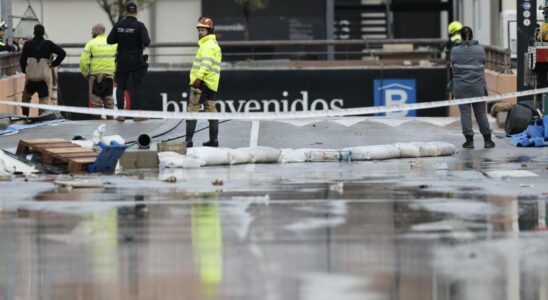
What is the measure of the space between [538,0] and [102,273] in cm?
1984

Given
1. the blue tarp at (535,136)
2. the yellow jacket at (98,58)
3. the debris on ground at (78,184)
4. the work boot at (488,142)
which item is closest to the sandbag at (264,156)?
the debris on ground at (78,184)

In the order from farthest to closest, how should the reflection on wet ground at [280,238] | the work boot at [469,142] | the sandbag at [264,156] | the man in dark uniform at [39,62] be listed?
the man in dark uniform at [39,62] → the work boot at [469,142] → the sandbag at [264,156] → the reflection on wet ground at [280,238]

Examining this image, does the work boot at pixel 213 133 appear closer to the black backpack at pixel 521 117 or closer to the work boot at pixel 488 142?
the work boot at pixel 488 142

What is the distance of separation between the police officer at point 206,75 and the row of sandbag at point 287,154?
6.63 ft

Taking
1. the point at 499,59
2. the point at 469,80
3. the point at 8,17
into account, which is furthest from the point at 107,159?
the point at 499,59

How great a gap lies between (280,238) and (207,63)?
9.19 m

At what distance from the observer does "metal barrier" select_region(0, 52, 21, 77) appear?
27.7 m

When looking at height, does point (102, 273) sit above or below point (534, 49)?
below

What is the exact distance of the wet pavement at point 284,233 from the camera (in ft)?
30.2

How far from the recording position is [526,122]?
22.1 meters

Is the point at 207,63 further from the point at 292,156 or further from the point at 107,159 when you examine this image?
the point at 107,159

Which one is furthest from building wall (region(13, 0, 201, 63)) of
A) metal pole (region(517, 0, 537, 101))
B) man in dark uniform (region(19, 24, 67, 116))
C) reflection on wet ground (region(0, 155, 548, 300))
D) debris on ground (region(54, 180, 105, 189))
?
debris on ground (region(54, 180, 105, 189))

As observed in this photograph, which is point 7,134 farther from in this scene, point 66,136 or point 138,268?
point 138,268

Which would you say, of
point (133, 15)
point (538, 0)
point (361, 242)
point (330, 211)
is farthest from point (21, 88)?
point (361, 242)
